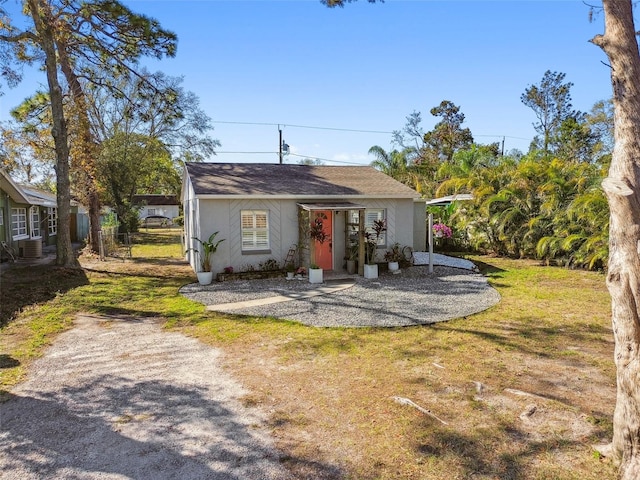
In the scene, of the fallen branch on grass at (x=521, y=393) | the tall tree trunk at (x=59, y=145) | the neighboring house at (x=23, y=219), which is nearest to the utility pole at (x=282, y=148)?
the neighboring house at (x=23, y=219)

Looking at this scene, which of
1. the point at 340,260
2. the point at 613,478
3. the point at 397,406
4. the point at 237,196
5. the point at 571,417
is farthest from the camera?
the point at 340,260

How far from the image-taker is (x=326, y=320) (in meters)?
8.37

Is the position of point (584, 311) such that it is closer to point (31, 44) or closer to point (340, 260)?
point (340, 260)

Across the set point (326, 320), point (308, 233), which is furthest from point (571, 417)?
point (308, 233)

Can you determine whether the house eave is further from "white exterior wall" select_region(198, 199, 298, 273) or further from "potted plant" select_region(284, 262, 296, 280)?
"potted plant" select_region(284, 262, 296, 280)

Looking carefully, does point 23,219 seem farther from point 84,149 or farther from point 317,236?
point 317,236

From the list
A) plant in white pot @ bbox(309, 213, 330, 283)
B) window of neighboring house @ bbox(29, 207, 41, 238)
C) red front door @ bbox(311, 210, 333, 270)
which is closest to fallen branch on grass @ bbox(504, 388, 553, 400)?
plant in white pot @ bbox(309, 213, 330, 283)

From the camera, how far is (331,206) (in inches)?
506

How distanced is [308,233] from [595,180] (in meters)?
10.7

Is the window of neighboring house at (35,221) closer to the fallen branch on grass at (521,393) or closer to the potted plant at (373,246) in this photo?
the potted plant at (373,246)

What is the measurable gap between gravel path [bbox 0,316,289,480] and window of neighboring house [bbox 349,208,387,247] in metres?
8.21

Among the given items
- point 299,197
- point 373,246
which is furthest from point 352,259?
point 299,197

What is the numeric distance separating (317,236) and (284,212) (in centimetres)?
143

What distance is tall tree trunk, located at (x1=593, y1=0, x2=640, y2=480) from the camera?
3.47m
